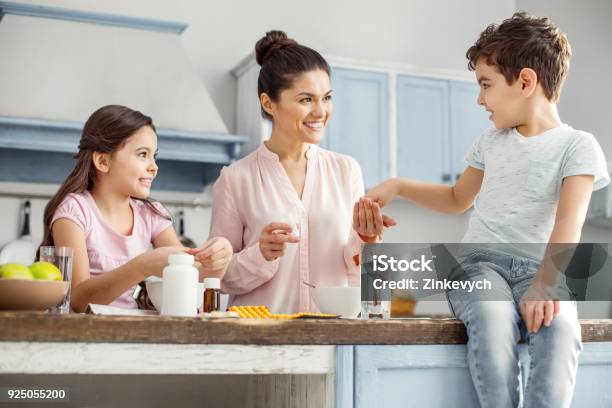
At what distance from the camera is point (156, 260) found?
1562mm

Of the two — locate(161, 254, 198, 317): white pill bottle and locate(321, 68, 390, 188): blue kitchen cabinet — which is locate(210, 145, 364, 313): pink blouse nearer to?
locate(161, 254, 198, 317): white pill bottle

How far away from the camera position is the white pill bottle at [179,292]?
1.42 m

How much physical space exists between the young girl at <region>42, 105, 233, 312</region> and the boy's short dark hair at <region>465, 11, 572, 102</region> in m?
0.78

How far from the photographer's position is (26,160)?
12.6 ft

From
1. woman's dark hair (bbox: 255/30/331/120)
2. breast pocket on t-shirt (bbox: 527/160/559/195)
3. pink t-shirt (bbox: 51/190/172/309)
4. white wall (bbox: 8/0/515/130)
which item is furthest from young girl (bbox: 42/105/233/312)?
white wall (bbox: 8/0/515/130)

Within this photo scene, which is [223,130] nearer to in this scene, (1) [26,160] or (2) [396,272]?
(1) [26,160]

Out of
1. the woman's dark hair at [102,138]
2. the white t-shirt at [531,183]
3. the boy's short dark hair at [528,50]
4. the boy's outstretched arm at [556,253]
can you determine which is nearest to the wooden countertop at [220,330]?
the boy's outstretched arm at [556,253]

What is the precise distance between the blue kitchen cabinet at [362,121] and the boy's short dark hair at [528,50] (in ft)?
7.64

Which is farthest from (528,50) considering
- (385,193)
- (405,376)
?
(405,376)

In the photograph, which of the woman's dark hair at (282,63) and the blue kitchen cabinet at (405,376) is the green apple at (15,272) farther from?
the woman's dark hair at (282,63)

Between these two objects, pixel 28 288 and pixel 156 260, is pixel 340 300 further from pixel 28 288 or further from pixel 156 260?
pixel 28 288

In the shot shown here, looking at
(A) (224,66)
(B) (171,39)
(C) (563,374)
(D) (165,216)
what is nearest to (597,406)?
(C) (563,374)

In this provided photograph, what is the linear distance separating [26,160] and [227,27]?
1306 millimetres

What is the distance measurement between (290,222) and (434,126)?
91.7 inches
